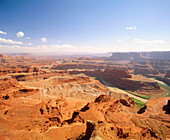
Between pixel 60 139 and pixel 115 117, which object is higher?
pixel 60 139

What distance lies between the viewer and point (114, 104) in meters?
34.8

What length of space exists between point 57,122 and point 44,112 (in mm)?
5072

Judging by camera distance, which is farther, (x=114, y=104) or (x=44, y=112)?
(x=114, y=104)

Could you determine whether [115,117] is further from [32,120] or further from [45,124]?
[32,120]

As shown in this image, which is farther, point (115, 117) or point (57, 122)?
point (115, 117)

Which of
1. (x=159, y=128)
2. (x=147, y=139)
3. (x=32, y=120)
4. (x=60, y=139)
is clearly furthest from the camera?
(x=159, y=128)

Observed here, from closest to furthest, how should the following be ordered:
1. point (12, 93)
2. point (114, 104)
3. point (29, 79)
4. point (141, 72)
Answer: point (114, 104)
point (12, 93)
point (29, 79)
point (141, 72)

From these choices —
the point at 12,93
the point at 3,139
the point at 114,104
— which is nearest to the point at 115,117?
the point at 114,104

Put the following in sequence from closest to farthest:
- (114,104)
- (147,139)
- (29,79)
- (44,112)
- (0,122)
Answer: (147,139) < (0,122) < (44,112) < (114,104) < (29,79)

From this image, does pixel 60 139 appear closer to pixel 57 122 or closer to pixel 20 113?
pixel 57 122

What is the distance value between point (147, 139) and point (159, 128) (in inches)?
358

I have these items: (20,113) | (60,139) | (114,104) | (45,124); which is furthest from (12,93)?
(114,104)

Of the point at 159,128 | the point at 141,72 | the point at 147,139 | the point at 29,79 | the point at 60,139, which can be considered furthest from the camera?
the point at 141,72

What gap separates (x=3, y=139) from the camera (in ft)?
51.7
